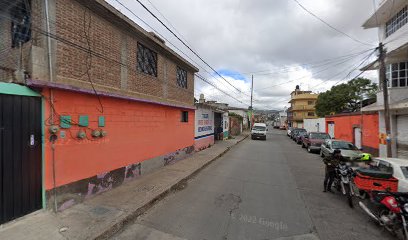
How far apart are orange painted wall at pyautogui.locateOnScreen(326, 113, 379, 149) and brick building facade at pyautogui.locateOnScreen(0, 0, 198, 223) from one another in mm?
14500

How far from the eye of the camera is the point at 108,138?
6.54m

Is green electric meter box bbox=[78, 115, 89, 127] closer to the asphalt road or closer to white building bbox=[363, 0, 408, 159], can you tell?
the asphalt road

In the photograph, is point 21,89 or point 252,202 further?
point 252,202

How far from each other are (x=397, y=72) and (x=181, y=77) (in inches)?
493

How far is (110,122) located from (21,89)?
2482 millimetres

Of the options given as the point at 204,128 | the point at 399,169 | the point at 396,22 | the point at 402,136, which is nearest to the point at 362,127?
the point at 402,136

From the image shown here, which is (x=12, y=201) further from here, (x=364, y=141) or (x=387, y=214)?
(x=364, y=141)

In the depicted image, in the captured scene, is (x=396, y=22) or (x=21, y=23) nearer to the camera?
(x=21, y=23)

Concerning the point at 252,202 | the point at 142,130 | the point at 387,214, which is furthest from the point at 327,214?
the point at 142,130

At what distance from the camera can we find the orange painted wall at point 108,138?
16.6 ft

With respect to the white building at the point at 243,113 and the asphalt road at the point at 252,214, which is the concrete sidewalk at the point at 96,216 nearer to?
the asphalt road at the point at 252,214

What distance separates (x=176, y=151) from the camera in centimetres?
1148

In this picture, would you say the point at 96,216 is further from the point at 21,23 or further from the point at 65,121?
the point at 21,23

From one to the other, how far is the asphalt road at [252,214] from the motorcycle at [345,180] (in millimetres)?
278
